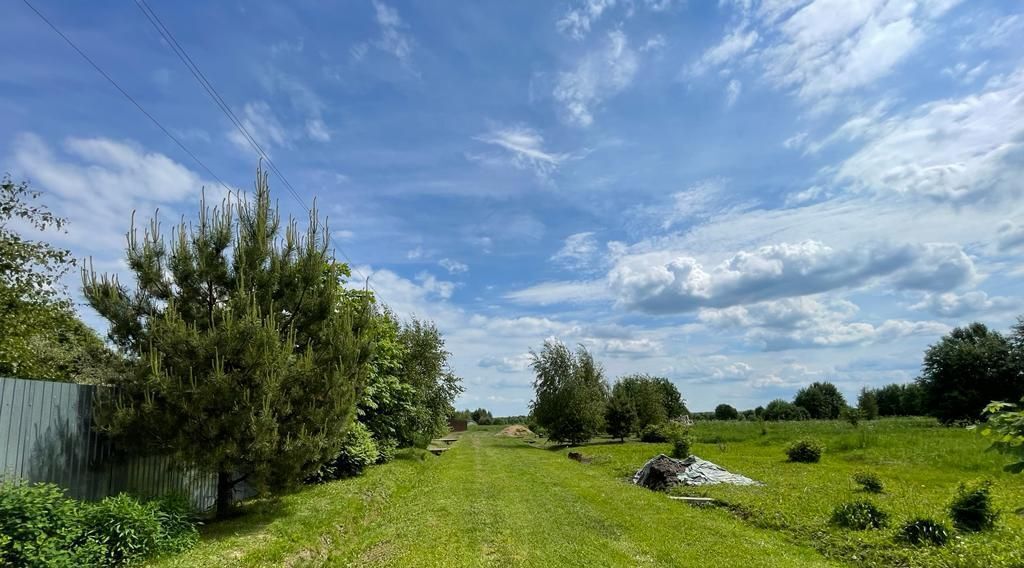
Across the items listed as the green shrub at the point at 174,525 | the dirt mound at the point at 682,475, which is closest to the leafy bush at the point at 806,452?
the dirt mound at the point at 682,475

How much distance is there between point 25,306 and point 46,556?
1401 centimetres

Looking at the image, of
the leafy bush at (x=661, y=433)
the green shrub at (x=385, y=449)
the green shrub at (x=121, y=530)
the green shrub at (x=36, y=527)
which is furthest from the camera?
the leafy bush at (x=661, y=433)

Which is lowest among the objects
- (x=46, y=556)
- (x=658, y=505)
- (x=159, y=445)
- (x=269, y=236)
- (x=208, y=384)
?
(x=658, y=505)

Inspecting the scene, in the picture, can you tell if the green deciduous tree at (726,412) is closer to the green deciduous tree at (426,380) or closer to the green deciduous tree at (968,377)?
the green deciduous tree at (968,377)

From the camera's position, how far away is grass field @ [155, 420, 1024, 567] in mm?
8586

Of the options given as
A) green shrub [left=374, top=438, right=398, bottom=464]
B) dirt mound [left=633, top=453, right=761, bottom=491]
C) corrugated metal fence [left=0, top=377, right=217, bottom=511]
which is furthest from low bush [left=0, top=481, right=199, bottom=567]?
green shrub [left=374, top=438, right=398, bottom=464]

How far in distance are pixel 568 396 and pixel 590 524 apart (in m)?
32.2

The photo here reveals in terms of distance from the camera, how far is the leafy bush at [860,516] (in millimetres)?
10164

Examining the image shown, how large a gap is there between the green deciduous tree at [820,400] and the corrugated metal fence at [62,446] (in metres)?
91.1

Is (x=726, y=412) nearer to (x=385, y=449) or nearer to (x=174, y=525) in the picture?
(x=385, y=449)

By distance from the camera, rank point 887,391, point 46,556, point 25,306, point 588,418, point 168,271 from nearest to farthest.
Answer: point 46,556, point 168,271, point 25,306, point 588,418, point 887,391

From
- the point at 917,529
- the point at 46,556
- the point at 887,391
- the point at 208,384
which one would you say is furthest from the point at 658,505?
the point at 887,391

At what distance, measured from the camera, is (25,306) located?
16.3 m

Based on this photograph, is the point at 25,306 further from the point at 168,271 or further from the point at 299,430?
the point at 299,430
